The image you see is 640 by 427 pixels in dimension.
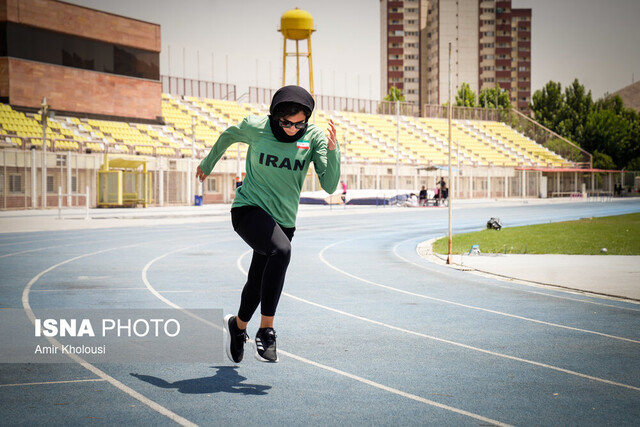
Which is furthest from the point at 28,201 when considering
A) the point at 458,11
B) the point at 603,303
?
the point at 458,11

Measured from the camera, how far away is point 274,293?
16.7 feet

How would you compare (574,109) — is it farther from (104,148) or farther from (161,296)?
(161,296)

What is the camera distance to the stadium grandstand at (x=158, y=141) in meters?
37.3

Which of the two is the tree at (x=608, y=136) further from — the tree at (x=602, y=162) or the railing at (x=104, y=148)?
the railing at (x=104, y=148)

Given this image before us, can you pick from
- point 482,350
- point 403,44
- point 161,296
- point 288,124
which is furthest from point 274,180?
point 403,44

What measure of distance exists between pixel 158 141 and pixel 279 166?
42.7 m

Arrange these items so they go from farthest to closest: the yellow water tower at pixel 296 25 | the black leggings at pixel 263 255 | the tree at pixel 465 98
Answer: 1. the tree at pixel 465 98
2. the yellow water tower at pixel 296 25
3. the black leggings at pixel 263 255

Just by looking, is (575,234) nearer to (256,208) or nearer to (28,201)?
(256,208)

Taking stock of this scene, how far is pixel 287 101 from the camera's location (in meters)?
4.81

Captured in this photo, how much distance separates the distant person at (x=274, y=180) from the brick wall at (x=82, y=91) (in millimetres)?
41137

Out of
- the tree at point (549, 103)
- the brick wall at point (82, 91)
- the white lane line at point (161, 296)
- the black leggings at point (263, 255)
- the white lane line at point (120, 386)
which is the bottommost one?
the white lane line at point (120, 386)

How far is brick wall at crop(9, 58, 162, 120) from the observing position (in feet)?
138

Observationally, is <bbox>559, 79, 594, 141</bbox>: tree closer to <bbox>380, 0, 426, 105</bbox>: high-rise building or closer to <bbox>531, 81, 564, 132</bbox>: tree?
<bbox>531, 81, 564, 132</bbox>: tree

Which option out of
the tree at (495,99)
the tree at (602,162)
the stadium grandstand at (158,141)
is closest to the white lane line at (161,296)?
the stadium grandstand at (158,141)
